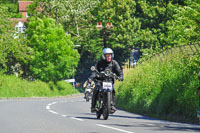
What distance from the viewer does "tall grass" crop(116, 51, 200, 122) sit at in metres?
15.8

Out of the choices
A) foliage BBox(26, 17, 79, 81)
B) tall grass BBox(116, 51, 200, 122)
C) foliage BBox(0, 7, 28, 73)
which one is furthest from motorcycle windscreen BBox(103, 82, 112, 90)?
foliage BBox(26, 17, 79, 81)

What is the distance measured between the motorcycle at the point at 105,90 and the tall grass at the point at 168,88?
2.23m

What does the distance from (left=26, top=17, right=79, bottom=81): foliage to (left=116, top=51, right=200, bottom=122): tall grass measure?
35.1m

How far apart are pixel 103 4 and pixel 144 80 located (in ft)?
132

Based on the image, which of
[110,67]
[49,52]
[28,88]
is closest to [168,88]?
[110,67]

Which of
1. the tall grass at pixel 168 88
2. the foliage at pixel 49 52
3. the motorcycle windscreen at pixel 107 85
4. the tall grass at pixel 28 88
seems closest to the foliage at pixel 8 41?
the tall grass at pixel 28 88

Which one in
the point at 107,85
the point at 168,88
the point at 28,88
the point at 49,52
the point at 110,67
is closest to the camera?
the point at 107,85

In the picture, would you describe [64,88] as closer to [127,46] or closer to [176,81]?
[127,46]

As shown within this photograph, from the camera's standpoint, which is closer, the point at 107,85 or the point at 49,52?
the point at 107,85

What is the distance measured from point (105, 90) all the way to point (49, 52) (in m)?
45.3

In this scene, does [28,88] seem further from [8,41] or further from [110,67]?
[110,67]

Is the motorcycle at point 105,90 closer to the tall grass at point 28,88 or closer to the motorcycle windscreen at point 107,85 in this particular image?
→ the motorcycle windscreen at point 107,85

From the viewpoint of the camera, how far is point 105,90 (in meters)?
14.7

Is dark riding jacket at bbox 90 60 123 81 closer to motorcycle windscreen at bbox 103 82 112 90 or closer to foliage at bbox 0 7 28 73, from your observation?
motorcycle windscreen at bbox 103 82 112 90
